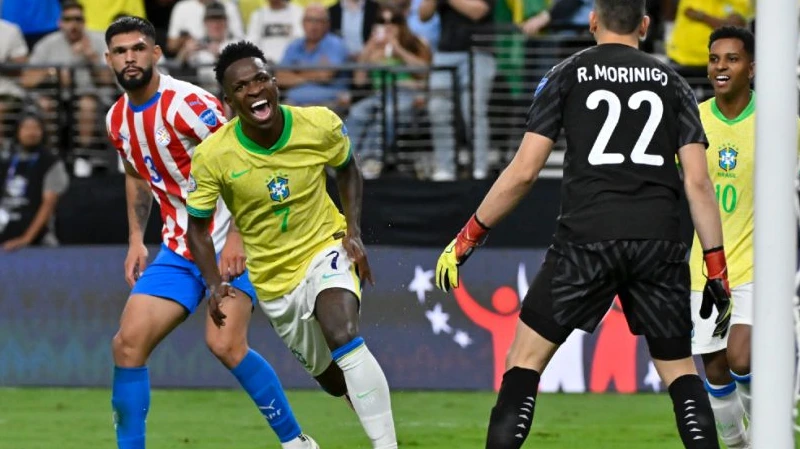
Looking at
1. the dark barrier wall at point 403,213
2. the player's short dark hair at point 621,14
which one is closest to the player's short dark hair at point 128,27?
the player's short dark hair at point 621,14

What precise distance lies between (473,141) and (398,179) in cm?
73

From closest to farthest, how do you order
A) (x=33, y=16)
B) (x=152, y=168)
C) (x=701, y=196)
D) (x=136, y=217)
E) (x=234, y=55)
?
1. (x=701, y=196)
2. (x=234, y=55)
3. (x=152, y=168)
4. (x=136, y=217)
5. (x=33, y=16)

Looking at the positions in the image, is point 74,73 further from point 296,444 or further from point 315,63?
point 296,444

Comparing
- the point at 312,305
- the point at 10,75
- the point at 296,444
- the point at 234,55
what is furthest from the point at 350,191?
the point at 10,75

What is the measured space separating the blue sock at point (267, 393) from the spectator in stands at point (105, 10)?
6948 millimetres

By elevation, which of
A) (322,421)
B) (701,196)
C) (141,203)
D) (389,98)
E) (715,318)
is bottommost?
(322,421)

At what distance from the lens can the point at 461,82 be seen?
13.6 m

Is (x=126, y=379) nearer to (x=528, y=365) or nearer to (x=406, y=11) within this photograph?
(x=528, y=365)

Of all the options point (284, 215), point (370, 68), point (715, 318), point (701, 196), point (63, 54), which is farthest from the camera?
point (63, 54)

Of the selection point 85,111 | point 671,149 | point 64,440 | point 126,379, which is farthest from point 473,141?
point 671,149

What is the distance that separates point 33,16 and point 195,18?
5.23ft

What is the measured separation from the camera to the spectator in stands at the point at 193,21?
14430 mm

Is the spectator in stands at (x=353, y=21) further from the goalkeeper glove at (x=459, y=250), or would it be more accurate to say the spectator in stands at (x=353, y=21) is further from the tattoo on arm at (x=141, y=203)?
the goalkeeper glove at (x=459, y=250)

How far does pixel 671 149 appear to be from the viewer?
6160 mm
